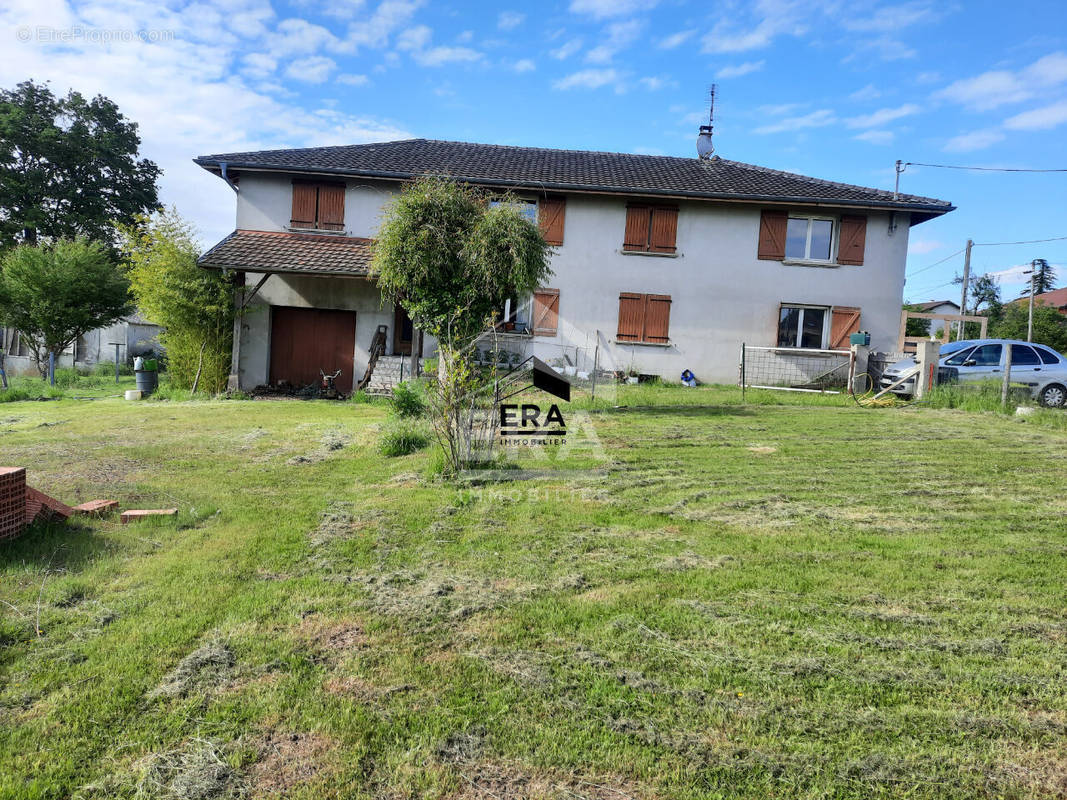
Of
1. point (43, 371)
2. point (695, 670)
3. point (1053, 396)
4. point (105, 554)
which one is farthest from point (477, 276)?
point (43, 371)

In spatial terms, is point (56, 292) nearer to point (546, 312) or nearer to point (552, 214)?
point (546, 312)

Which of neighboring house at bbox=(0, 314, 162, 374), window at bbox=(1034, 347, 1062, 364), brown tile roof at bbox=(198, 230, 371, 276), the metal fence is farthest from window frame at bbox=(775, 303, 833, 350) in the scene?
neighboring house at bbox=(0, 314, 162, 374)

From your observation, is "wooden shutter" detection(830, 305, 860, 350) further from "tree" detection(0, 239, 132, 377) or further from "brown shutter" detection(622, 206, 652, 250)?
"tree" detection(0, 239, 132, 377)

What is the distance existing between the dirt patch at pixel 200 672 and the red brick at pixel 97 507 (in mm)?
2845

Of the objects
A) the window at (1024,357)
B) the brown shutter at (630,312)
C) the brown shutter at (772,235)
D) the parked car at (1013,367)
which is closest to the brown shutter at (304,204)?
the brown shutter at (630,312)

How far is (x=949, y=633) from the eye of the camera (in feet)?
11.4

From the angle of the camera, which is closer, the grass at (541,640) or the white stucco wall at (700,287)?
the grass at (541,640)

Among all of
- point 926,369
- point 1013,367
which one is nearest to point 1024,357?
point 1013,367

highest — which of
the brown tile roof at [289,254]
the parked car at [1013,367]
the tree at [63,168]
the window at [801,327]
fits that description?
the tree at [63,168]

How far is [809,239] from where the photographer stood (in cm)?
1792

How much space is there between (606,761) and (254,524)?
3978 mm

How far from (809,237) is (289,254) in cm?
1387

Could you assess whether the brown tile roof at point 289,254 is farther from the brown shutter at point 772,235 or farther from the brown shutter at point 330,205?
the brown shutter at point 772,235

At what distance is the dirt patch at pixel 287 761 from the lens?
2346mm
